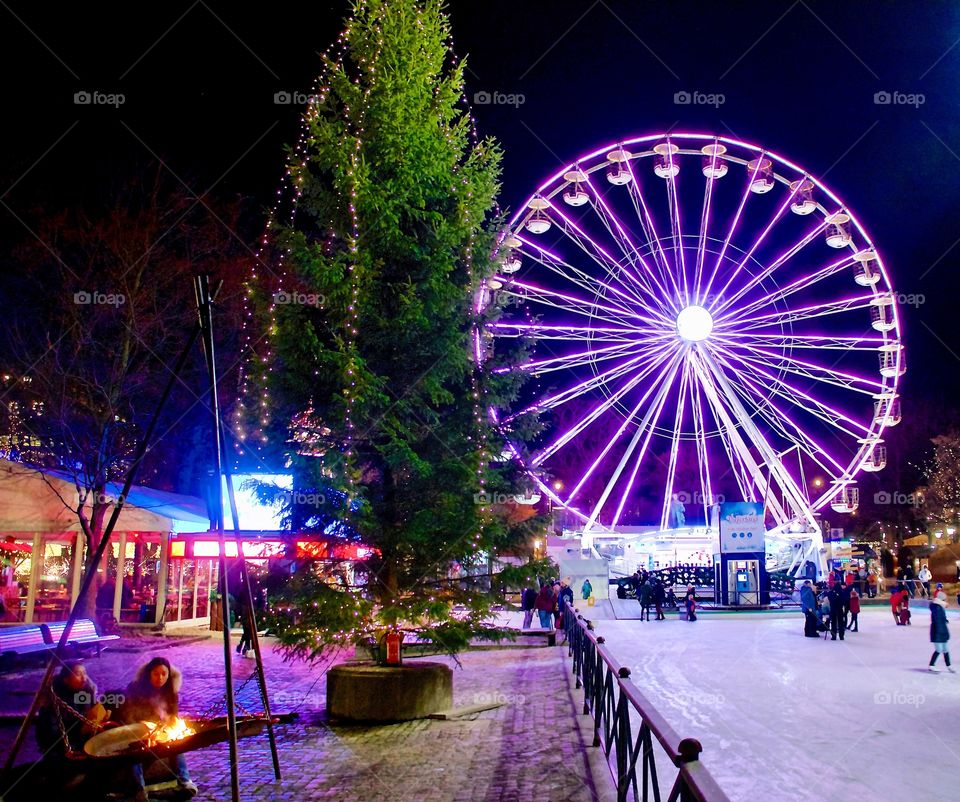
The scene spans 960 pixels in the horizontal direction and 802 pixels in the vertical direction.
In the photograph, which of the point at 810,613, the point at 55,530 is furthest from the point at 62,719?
the point at 810,613

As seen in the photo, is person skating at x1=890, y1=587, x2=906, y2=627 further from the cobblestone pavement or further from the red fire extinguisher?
the red fire extinguisher

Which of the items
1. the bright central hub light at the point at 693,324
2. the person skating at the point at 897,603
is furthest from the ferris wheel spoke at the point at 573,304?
the person skating at the point at 897,603

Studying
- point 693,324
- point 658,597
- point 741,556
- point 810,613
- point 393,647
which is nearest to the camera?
point 393,647

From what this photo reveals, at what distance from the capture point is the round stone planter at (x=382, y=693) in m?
10.5

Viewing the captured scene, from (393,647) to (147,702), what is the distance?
4.46 metres

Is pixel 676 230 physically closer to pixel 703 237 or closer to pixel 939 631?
pixel 703 237

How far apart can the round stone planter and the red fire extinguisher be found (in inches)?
12.9

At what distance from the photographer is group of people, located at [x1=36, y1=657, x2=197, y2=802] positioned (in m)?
6.66

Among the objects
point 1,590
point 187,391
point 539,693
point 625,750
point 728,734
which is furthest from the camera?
point 187,391

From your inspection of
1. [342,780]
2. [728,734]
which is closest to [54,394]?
[342,780]

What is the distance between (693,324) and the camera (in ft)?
85.2

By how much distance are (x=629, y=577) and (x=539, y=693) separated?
27.7m

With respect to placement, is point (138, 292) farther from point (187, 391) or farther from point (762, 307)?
point (762, 307)

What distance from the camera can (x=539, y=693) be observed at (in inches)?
505
